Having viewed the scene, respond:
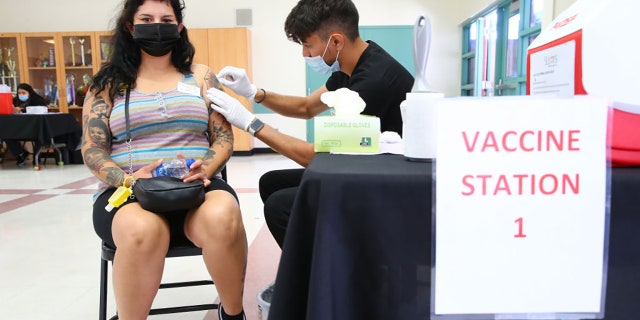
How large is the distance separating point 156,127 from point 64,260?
4.21ft

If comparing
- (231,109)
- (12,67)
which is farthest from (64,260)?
(12,67)

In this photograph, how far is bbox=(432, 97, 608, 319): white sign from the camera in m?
0.57

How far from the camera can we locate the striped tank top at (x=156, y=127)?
1.33 meters

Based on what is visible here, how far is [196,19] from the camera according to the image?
21.5 feet

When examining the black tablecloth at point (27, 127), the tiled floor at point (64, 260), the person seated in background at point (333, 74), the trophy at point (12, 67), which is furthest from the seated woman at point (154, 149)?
the trophy at point (12, 67)

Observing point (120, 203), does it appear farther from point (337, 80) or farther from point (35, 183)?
point (35, 183)

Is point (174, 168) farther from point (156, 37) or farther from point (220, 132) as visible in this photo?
point (156, 37)

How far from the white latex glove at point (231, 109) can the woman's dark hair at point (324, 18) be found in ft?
1.30

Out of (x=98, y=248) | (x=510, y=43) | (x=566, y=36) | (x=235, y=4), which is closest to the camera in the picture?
(x=566, y=36)

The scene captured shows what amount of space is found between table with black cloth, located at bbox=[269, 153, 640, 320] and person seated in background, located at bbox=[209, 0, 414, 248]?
20.6 inches

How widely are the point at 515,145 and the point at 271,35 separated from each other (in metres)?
6.31

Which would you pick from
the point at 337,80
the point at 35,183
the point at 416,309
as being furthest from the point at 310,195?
the point at 35,183

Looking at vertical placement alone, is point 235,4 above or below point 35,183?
above

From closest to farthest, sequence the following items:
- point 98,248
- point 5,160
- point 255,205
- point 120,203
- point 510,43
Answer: point 120,203
point 98,248
point 255,205
point 510,43
point 5,160
